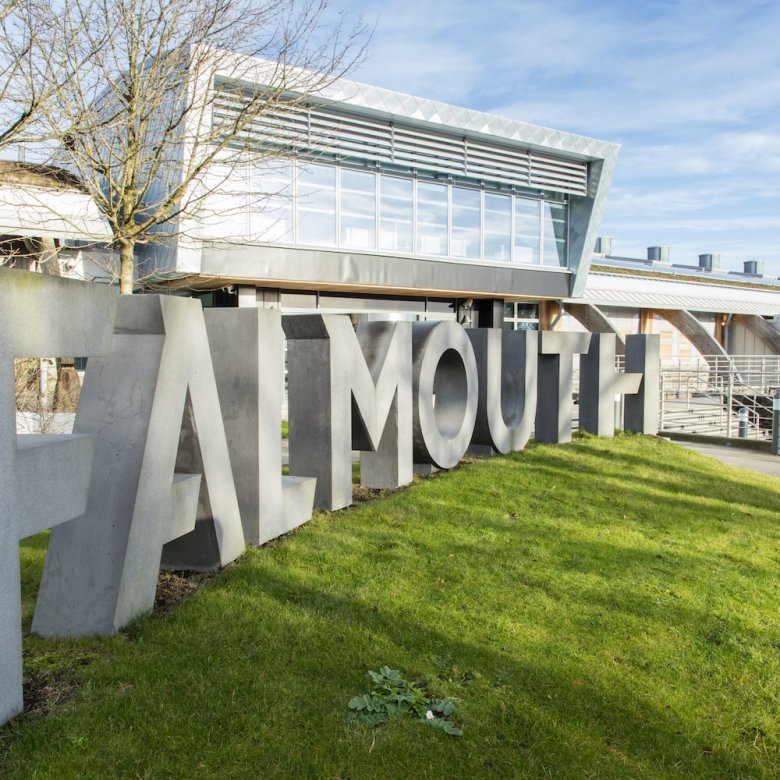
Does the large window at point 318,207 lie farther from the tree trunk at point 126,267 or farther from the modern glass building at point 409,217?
the tree trunk at point 126,267

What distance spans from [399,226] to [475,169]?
3122 mm

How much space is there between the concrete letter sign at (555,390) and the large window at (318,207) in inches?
393

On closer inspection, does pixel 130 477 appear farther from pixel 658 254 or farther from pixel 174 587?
pixel 658 254

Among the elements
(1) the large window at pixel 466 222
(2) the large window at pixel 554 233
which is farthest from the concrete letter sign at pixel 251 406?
(2) the large window at pixel 554 233

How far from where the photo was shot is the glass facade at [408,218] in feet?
61.8

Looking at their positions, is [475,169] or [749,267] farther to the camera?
[749,267]

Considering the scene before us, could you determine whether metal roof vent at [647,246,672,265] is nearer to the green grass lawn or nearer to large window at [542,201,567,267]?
large window at [542,201,567,267]

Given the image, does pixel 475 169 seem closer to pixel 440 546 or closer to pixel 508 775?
pixel 440 546

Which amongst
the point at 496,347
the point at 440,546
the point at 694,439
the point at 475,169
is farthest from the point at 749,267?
the point at 440,546

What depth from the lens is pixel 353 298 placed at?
71.8 ft

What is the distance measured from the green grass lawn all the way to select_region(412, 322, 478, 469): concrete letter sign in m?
1.68

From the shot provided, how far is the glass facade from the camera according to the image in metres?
18.8

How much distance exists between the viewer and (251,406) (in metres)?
5.63

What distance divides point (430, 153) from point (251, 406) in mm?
17354
